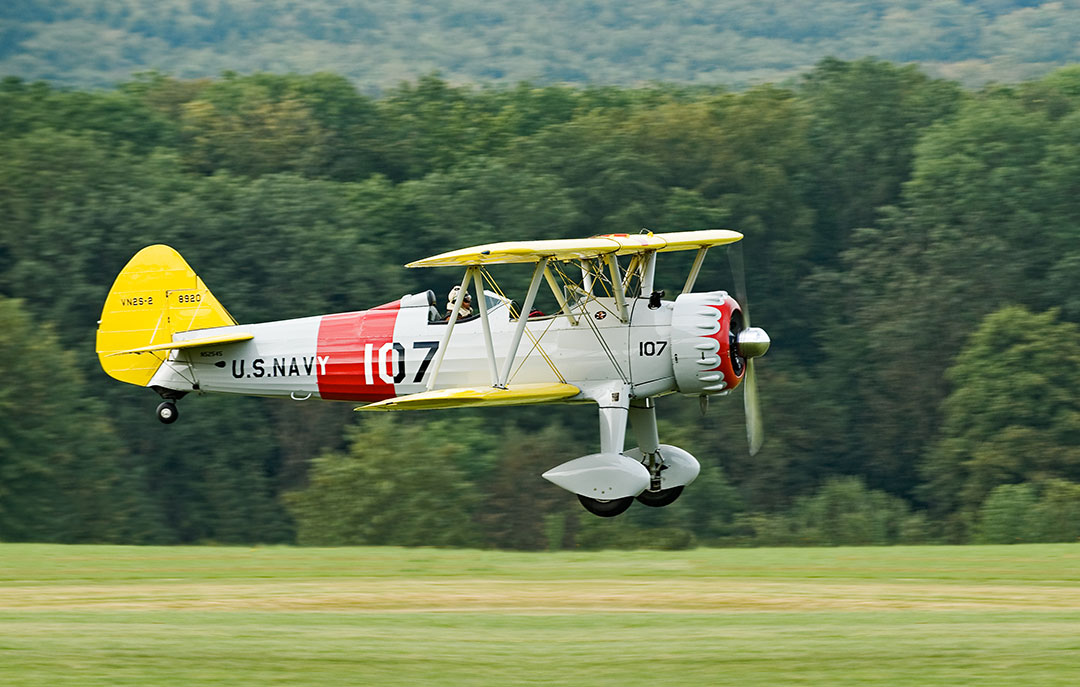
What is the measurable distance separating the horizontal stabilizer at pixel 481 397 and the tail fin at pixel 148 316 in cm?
343

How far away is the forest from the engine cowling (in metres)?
17.3

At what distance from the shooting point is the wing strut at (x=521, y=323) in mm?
14977

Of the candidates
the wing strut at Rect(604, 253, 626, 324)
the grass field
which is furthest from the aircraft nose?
the grass field

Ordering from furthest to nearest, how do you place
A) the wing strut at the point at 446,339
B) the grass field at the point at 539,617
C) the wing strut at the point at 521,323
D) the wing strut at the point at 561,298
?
the wing strut at the point at 446,339 < the wing strut at the point at 561,298 < the wing strut at the point at 521,323 < the grass field at the point at 539,617

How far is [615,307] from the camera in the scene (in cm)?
1581

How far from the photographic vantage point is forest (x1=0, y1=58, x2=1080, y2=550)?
3756 centimetres

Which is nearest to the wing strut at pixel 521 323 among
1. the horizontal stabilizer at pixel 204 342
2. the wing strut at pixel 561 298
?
the wing strut at pixel 561 298

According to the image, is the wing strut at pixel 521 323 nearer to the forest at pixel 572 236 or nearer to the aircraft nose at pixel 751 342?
the aircraft nose at pixel 751 342

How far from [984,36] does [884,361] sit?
70.1m

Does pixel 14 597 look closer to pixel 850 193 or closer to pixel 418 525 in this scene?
pixel 418 525

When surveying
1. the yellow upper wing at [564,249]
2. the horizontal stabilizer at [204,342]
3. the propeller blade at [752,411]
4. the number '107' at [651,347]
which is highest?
the yellow upper wing at [564,249]

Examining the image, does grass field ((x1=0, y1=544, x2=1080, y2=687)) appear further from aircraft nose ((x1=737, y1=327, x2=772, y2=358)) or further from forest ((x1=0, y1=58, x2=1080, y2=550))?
forest ((x1=0, y1=58, x2=1080, y2=550))

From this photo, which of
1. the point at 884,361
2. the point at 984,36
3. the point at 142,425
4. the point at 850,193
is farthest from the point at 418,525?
the point at 984,36

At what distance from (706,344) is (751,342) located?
464 mm
